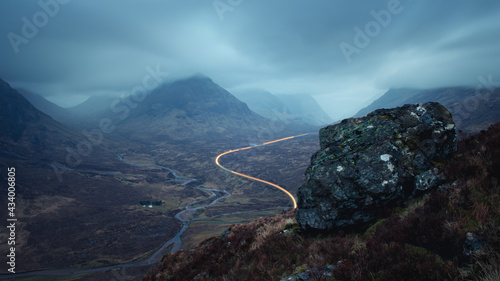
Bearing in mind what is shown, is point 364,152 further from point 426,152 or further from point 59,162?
point 59,162

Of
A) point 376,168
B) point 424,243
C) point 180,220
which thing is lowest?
point 180,220

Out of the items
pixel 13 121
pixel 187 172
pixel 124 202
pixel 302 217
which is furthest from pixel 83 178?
pixel 13 121

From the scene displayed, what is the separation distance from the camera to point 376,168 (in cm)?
792

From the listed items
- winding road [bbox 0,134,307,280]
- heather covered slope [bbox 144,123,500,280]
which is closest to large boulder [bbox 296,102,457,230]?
heather covered slope [bbox 144,123,500,280]

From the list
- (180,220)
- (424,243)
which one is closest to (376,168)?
(424,243)

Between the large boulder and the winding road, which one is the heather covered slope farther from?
the winding road

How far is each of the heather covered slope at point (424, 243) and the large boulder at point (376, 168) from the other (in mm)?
486

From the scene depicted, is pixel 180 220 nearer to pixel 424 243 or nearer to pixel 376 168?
pixel 376 168

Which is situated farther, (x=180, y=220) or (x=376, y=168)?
(x=180, y=220)

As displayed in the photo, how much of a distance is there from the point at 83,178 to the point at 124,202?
141 ft

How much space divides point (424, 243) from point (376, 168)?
3.28 m

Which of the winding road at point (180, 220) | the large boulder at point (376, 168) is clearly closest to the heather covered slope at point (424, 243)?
the large boulder at point (376, 168)

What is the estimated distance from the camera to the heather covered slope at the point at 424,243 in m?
4.14

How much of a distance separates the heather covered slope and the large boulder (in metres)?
0.49
